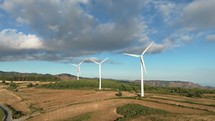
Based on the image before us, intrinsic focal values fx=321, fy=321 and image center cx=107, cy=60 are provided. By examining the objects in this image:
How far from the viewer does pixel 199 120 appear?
44812mm

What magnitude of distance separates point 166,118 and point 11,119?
3412 cm

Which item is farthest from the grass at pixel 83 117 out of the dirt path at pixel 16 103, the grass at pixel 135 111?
the dirt path at pixel 16 103

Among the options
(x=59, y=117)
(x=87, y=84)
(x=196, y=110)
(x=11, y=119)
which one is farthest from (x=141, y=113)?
(x=87, y=84)

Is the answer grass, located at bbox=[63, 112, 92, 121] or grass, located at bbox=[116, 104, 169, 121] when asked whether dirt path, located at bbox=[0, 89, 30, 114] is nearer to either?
grass, located at bbox=[63, 112, 92, 121]

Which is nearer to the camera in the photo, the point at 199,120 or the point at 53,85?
the point at 199,120

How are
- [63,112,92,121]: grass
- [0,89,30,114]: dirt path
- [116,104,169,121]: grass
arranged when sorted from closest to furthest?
[116,104,169,121]: grass, [63,112,92,121]: grass, [0,89,30,114]: dirt path

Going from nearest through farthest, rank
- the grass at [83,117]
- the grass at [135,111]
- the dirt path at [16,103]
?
the grass at [135,111] → the grass at [83,117] → the dirt path at [16,103]

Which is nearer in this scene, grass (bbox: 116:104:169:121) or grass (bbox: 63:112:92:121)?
grass (bbox: 116:104:169:121)

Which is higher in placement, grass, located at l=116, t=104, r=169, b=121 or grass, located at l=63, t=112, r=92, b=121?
grass, located at l=116, t=104, r=169, b=121

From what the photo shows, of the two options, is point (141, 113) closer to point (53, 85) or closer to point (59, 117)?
point (59, 117)

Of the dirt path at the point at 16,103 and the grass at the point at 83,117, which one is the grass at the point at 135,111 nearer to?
the grass at the point at 83,117

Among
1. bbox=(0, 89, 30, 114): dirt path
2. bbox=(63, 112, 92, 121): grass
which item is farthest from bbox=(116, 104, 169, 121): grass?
bbox=(0, 89, 30, 114): dirt path

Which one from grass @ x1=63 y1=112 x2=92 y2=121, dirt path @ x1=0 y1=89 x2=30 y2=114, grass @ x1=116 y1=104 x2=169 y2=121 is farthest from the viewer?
dirt path @ x1=0 y1=89 x2=30 y2=114

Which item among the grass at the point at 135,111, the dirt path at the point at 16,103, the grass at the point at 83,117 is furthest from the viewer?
the dirt path at the point at 16,103
